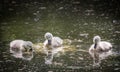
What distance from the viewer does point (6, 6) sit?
599 inches

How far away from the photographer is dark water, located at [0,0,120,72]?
31.2 ft

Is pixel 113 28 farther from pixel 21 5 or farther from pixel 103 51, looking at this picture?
pixel 21 5

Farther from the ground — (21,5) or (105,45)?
(21,5)

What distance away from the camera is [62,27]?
12453mm

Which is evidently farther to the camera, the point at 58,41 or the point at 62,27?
the point at 62,27

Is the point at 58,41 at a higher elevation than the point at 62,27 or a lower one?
lower

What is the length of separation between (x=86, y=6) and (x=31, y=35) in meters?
3.76

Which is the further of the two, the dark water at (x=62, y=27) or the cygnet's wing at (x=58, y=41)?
the cygnet's wing at (x=58, y=41)

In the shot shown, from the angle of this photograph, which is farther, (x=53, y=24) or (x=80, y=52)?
(x=53, y=24)

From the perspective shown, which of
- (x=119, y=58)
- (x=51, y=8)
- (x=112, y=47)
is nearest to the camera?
(x=119, y=58)

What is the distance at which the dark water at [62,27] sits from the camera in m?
9.50

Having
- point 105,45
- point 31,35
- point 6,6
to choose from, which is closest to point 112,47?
point 105,45

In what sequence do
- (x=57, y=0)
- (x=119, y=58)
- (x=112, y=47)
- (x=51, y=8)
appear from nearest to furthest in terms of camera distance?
(x=119, y=58)
(x=112, y=47)
(x=51, y=8)
(x=57, y=0)

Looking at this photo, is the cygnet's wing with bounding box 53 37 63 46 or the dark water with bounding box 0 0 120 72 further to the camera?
the cygnet's wing with bounding box 53 37 63 46
